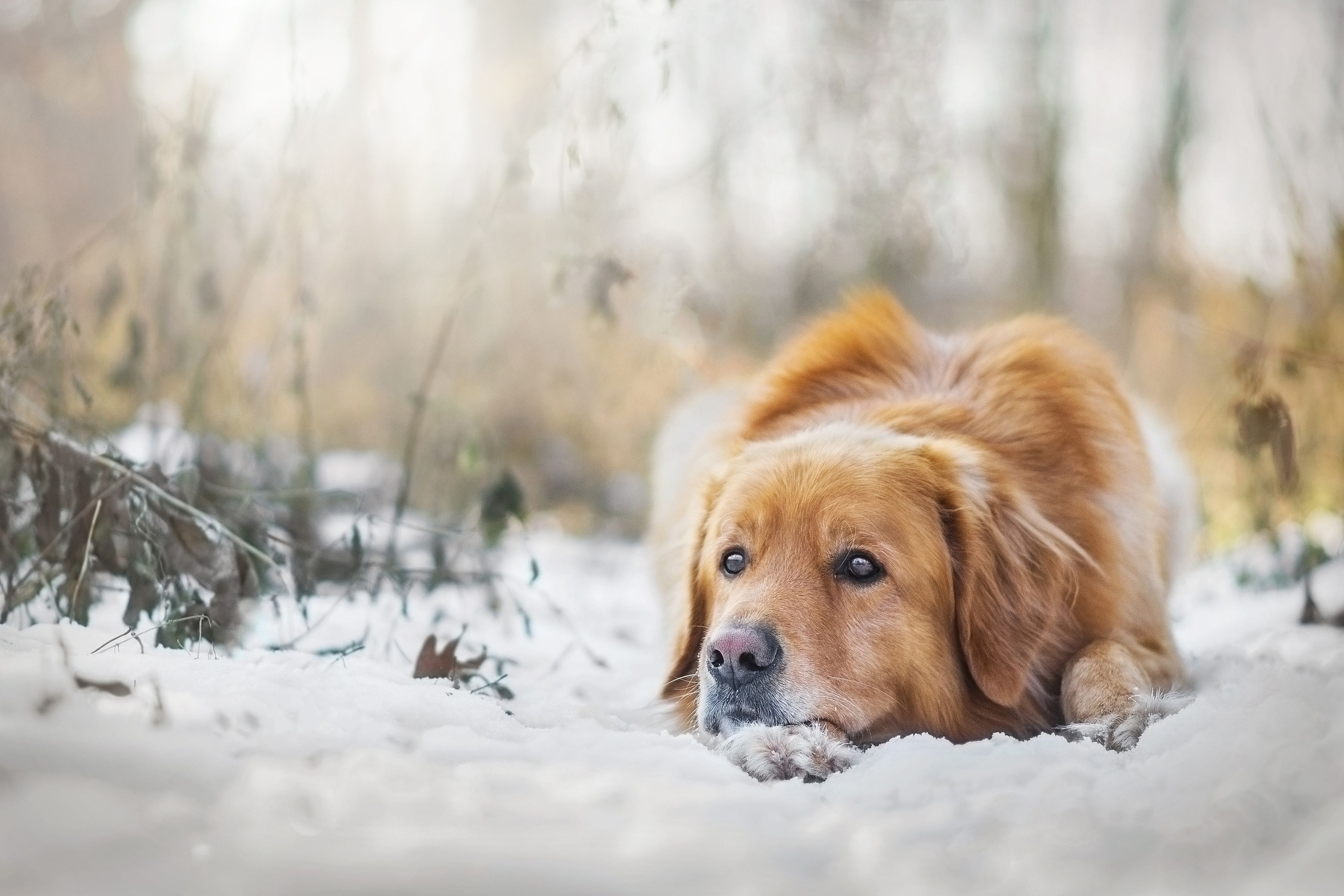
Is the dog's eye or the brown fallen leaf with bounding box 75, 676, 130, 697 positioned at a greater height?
the brown fallen leaf with bounding box 75, 676, 130, 697

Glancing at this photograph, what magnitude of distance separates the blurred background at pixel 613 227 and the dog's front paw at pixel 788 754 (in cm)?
155

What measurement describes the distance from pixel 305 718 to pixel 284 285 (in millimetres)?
4147

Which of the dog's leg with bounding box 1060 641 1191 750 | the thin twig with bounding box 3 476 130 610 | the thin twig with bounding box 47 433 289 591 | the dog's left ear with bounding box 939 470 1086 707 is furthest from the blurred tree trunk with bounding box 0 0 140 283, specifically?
the dog's leg with bounding box 1060 641 1191 750

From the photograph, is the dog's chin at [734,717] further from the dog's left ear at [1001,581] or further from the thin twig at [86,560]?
the thin twig at [86,560]

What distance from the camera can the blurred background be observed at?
3.96 metres

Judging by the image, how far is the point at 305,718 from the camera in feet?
6.45

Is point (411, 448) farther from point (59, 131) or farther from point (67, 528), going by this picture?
point (59, 131)

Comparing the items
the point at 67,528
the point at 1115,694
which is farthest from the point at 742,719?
the point at 67,528

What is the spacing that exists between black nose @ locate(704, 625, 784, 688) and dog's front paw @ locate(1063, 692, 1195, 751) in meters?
0.70

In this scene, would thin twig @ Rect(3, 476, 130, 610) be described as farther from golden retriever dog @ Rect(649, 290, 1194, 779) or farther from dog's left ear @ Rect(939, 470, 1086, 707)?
dog's left ear @ Rect(939, 470, 1086, 707)

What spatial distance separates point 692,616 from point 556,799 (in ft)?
5.29

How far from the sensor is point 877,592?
2764 mm

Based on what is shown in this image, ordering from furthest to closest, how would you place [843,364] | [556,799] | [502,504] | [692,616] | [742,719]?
[843,364] → [502,504] → [692,616] → [742,719] → [556,799]

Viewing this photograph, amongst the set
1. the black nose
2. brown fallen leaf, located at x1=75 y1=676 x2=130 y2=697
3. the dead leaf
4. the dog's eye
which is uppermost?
brown fallen leaf, located at x1=75 y1=676 x2=130 y2=697
